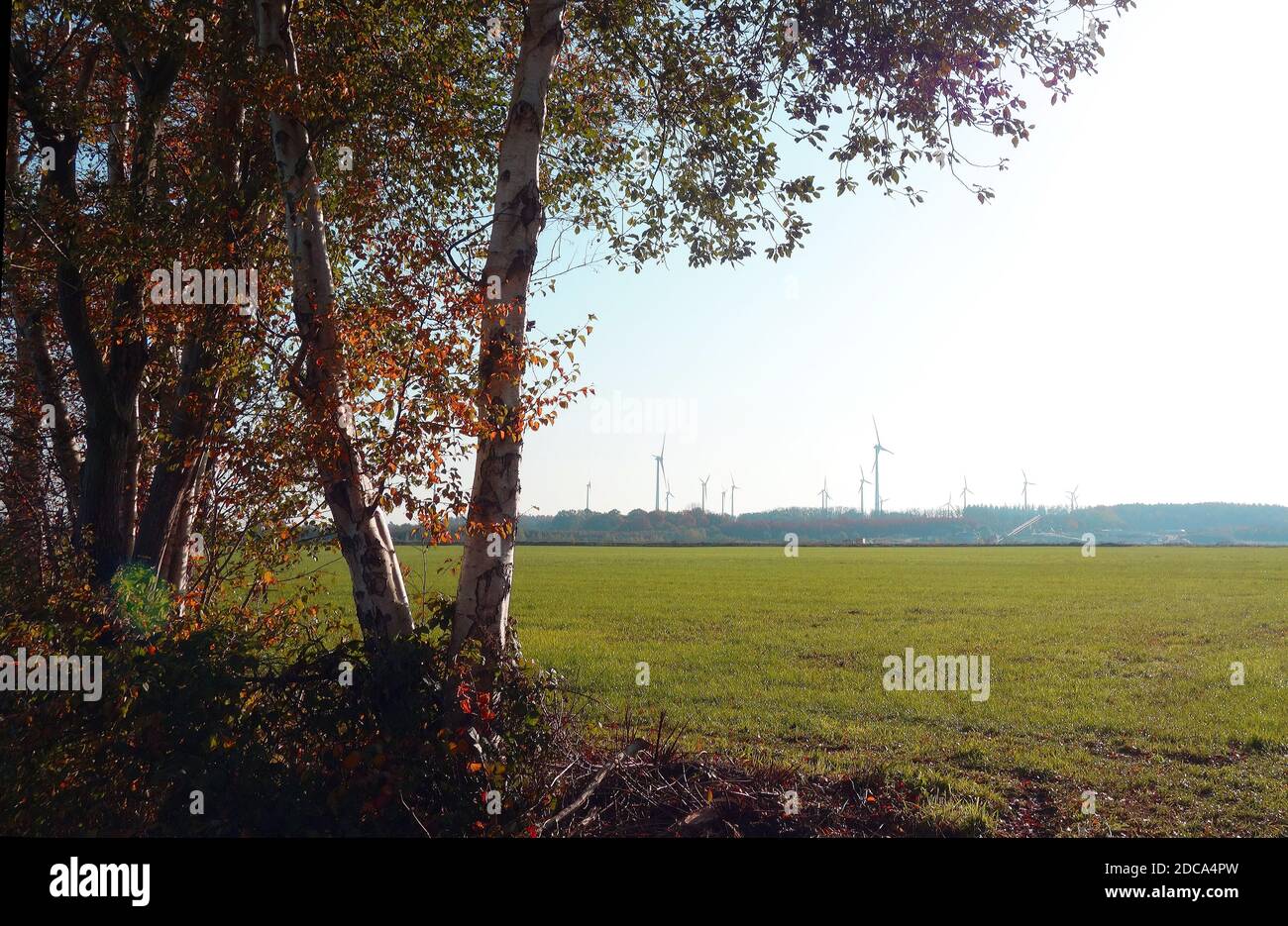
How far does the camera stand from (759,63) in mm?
11977

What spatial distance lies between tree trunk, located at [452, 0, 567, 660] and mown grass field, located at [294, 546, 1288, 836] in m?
0.75

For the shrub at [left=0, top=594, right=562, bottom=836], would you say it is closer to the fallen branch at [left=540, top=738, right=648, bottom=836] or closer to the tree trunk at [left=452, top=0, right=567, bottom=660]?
the fallen branch at [left=540, top=738, right=648, bottom=836]

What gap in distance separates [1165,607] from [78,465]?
3799 cm

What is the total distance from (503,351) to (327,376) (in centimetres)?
186

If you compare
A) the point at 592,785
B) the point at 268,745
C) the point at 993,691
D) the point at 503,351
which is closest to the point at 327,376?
the point at 503,351

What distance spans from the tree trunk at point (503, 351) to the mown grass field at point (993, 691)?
2.45 ft

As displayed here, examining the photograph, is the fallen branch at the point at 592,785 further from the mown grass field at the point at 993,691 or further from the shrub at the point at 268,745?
the mown grass field at the point at 993,691

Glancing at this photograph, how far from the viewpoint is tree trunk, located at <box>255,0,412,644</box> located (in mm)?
9086

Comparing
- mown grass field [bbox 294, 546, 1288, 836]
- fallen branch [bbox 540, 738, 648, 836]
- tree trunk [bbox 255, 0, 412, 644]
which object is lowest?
mown grass field [bbox 294, 546, 1288, 836]

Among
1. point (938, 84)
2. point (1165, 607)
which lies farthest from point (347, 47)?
point (1165, 607)

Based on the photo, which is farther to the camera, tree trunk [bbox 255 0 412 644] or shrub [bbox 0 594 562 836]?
tree trunk [bbox 255 0 412 644]

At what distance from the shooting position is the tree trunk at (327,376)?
29.8 ft

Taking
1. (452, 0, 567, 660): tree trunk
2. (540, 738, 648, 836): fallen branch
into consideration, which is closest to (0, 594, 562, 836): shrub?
(540, 738, 648, 836): fallen branch

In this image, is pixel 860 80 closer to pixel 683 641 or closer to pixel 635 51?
pixel 635 51
